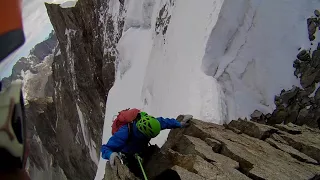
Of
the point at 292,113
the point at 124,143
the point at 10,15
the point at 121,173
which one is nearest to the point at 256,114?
the point at 292,113

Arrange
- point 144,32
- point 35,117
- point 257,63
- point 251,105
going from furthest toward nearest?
point 35,117, point 144,32, point 257,63, point 251,105

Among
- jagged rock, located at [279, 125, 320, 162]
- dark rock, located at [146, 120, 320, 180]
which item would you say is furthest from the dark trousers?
jagged rock, located at [279, 125, 320, 162]

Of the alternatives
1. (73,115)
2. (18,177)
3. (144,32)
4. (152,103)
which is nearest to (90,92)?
(73,115)

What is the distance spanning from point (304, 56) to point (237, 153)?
572 cm

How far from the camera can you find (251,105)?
970 cm

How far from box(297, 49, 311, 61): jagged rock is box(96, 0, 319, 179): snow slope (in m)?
0.21

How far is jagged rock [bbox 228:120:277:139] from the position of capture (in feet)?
25.1

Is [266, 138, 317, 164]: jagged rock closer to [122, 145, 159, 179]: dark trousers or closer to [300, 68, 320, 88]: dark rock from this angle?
[122, 145, 159, 179]: dark trousers

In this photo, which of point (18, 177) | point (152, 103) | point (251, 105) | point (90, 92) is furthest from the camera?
point (90, 92)

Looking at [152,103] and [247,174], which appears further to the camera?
[152,103]

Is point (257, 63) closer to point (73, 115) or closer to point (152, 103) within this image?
point (152, 103)

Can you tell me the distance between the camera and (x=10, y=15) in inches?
67.4

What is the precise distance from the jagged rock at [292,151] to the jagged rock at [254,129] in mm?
261

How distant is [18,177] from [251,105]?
8597mm
